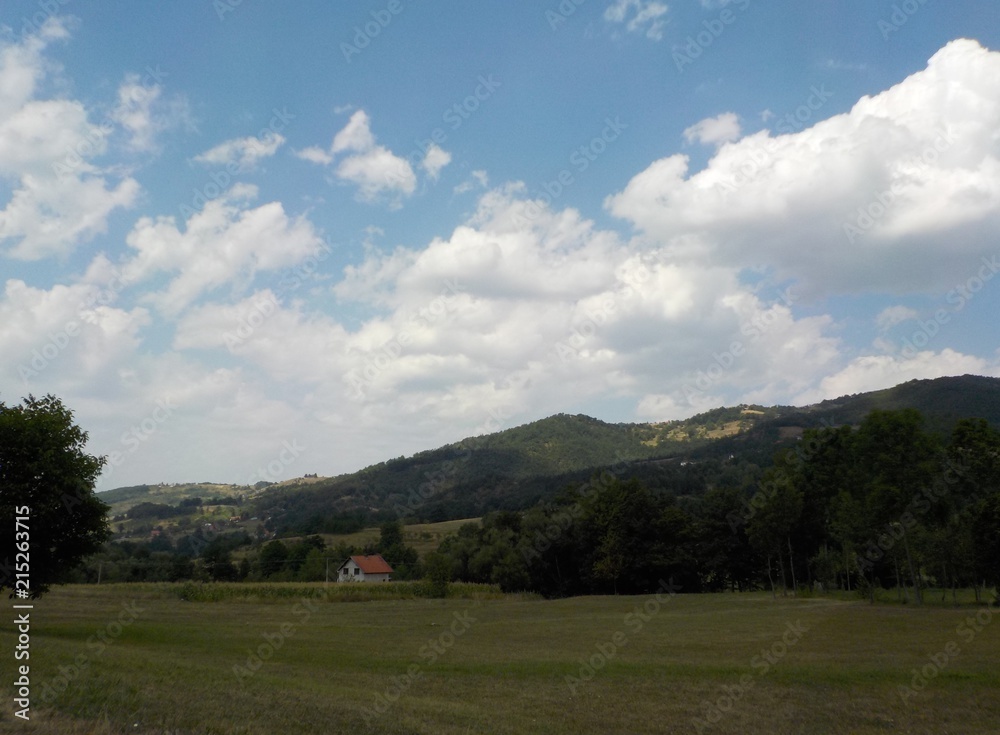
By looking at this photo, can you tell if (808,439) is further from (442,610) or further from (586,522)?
(442,610)

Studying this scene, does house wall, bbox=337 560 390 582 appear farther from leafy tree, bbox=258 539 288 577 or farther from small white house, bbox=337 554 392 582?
leafy tree, bbox=258 539 288 577

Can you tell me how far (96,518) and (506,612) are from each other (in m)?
35.4

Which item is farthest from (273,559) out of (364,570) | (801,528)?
(801,528)

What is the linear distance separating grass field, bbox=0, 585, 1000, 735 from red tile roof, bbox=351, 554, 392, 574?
222 ft

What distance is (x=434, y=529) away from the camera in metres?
151

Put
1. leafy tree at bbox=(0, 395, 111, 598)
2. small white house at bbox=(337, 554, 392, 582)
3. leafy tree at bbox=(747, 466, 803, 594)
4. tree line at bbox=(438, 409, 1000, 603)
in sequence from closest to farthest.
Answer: leafy tree at bbox=(0, 395, 111, 598)
tree line at bbox=(438, 409, 1000, 603)
leafy tree at bbox=(747, 466, 803, 594)
small white house at bbox=(337, 554, 392, 582)

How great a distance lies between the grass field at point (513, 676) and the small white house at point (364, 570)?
6793 cm

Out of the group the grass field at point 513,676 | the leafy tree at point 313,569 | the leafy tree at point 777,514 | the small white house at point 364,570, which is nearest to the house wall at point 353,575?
the small white house at point 364,570

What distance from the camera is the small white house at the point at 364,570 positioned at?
352ft

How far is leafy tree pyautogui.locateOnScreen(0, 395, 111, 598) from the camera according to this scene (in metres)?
26.7

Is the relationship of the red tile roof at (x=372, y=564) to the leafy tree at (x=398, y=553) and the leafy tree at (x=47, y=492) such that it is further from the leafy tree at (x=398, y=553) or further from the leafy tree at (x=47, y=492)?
the leafy tree at (x=47, y=492)

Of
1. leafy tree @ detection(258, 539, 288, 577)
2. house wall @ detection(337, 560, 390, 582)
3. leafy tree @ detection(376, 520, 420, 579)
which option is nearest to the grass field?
leafy tree @ detection(258, 539, 288, 577)

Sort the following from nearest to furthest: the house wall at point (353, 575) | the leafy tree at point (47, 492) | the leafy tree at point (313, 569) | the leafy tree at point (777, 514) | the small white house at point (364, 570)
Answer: the leafy tree at point (47, 492) → the leafy tree at point (777, 514) → the leafy tree at point (313, 569) → the small white house at point (364, 570) → the house wall at point (353, 575)

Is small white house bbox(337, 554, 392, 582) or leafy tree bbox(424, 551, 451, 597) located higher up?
leafy tree bbox(424, 551, 451, 597)
